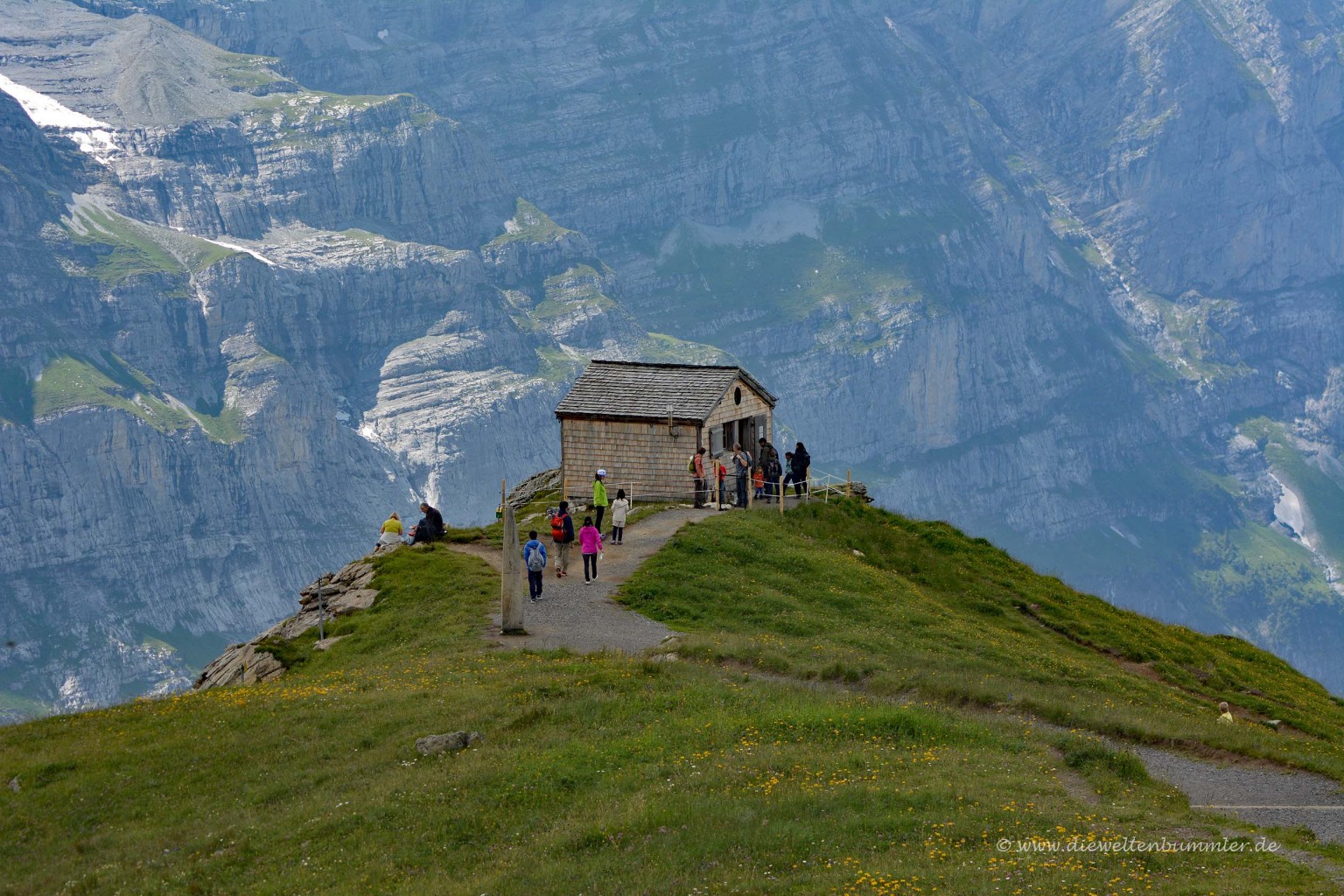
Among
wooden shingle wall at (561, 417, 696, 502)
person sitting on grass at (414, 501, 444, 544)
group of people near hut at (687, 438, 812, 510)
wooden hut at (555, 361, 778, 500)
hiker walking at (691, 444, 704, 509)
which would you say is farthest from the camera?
wooden shingle wall at (561, 417, 696, 502)

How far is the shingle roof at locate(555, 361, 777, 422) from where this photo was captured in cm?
7200

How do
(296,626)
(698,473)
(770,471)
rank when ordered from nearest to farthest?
(296,626)
(698,473)
(770,471)

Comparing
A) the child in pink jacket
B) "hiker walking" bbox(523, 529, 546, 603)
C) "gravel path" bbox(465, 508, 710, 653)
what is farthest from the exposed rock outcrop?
the child in pink jacket

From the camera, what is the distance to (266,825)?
103 feet

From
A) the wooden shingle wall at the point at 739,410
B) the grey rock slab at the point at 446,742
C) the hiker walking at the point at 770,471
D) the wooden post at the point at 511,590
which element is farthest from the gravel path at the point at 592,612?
the grey rock slab at the point at 446,742

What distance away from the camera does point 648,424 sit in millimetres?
72250

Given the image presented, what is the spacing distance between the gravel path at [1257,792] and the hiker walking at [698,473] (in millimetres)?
32502

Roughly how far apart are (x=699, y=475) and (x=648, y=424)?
12.1 ft

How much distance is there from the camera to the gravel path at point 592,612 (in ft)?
159

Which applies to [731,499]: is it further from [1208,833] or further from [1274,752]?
[1208,833]

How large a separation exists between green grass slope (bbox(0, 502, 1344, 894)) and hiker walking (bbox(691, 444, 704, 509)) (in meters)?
16.2

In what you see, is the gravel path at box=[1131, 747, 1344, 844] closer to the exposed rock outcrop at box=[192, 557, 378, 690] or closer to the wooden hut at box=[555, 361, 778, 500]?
the exposed rock outcrop at box=[192, 557, 378, 690]

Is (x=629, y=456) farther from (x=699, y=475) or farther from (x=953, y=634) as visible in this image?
(x=953, y=634)

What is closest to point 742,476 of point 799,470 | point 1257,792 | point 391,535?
point 799,470
